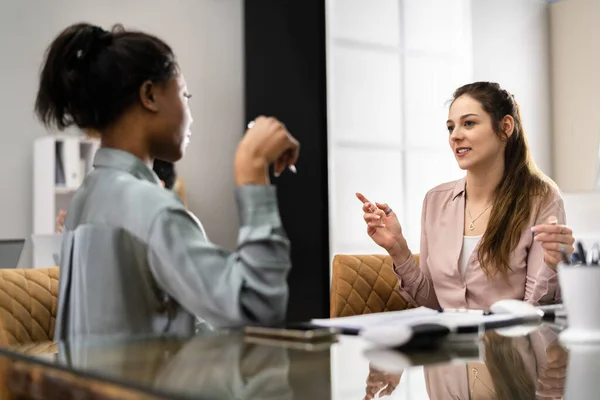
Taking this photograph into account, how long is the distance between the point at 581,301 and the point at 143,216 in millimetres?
688

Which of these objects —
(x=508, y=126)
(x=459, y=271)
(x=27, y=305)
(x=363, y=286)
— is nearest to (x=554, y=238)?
(x=459, y=271)

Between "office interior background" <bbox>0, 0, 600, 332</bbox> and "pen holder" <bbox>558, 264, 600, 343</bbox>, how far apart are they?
367cm

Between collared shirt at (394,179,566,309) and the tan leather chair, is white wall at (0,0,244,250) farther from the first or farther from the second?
collared shirt at (394,179,566,309)

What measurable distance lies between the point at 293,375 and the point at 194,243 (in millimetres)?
303

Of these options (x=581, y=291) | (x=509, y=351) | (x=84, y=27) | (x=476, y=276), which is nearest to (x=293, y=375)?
(x=509, y=351)

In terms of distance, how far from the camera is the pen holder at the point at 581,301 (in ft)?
3.99

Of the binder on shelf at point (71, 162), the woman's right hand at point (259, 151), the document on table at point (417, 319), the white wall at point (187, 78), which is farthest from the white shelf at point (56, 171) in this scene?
the woman's right hand at point (259, 151)

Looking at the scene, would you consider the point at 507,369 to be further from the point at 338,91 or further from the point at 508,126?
the point at 338,91

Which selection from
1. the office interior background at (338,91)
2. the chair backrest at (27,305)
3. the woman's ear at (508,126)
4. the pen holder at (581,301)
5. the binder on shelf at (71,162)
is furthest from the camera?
the office interior background at (338,91)

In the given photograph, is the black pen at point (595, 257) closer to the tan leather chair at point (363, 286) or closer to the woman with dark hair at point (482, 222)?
the woman with dark hair at point (482, 222)

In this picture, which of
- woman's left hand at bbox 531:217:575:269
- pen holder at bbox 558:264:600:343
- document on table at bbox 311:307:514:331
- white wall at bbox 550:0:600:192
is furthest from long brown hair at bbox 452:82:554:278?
white wall at bbox 550:0:600:192

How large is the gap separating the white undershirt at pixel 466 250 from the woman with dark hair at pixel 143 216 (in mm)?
1181

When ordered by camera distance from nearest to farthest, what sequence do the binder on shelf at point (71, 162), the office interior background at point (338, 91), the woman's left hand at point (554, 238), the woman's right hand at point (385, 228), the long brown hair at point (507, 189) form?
the woman's left hand at point (554, 238)
the woman's right hand at point (385, 228)
the long brown hair at point (507, 189)
the binder on shelf at point (71, 162)
the office interior background at point (338, 91)

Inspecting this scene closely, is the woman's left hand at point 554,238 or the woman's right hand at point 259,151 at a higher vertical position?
the woman's right hand at point 259,151
